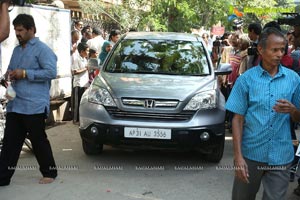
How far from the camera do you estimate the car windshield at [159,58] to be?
588cm

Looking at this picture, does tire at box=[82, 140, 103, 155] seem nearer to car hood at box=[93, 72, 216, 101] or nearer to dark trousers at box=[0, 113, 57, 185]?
car hood at box=[93, 72, 216, 101]

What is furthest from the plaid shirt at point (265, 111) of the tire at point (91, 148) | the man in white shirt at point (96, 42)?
the man in white shirt at point (96, 42)

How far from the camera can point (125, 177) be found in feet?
16.3

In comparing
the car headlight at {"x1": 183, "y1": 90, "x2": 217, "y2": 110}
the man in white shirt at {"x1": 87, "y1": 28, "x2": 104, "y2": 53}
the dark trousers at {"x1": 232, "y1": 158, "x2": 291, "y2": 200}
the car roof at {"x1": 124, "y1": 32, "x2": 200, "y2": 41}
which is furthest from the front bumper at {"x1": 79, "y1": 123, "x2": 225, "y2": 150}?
the man in white shirt at {"x1": 87, "y1": 28, "x2": 104, "y2": 53}

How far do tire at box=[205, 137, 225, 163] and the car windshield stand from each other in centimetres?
104

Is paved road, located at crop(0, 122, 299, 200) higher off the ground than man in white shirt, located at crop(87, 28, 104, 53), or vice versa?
man in white shirt, located at crop(87, 28, 104, 53)

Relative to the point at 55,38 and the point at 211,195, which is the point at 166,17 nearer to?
the point at 55,38

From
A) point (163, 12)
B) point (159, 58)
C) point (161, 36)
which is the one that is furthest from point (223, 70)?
point (163, 12)

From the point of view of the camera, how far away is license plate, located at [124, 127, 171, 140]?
4973 millimetres

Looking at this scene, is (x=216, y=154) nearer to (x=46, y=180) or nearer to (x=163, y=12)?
(x=46, y=180)

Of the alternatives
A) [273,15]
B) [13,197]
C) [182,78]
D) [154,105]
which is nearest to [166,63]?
[182,78]

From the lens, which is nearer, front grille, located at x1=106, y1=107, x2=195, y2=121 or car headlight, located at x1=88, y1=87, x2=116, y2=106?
front grille, located at x1=106, y1=107, x2=195, y2=121

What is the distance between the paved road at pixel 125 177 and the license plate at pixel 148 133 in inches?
18.6

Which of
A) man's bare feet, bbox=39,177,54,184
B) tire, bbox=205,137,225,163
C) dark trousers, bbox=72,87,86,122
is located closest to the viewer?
man's bare feet, bbox=39,177,54,184
